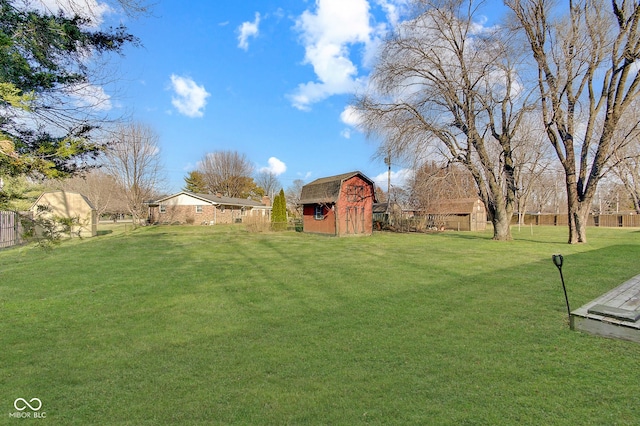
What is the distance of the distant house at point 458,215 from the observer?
3231 cm

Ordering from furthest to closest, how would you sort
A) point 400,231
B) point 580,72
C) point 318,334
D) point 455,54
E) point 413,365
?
point 400,231 → point 455,54 → point 580,72 → point 318,334 → point 413,365

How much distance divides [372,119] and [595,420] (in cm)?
1829

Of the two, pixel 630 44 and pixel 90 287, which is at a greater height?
pixel 630 44

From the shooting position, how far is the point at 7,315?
5.55 metres

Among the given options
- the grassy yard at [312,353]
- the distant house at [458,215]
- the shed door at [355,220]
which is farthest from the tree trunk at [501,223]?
the distant house at [458,215]

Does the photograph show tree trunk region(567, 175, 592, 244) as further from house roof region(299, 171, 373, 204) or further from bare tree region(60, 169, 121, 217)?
bare tree region(60, 169, 121, 217)

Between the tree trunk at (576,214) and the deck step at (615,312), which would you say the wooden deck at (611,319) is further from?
the tree trunk at (576,214)

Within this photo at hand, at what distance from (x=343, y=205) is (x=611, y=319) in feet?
62.7

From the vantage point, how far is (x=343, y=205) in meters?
23.2

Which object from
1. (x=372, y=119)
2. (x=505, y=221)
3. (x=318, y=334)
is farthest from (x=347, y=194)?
(x=318, y=334)

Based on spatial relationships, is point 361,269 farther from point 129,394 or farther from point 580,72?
point 580,72

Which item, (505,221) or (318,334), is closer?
(318,334)

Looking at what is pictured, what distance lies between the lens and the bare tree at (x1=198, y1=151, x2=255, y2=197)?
55.3 metres

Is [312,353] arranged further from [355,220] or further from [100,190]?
[100,190]
